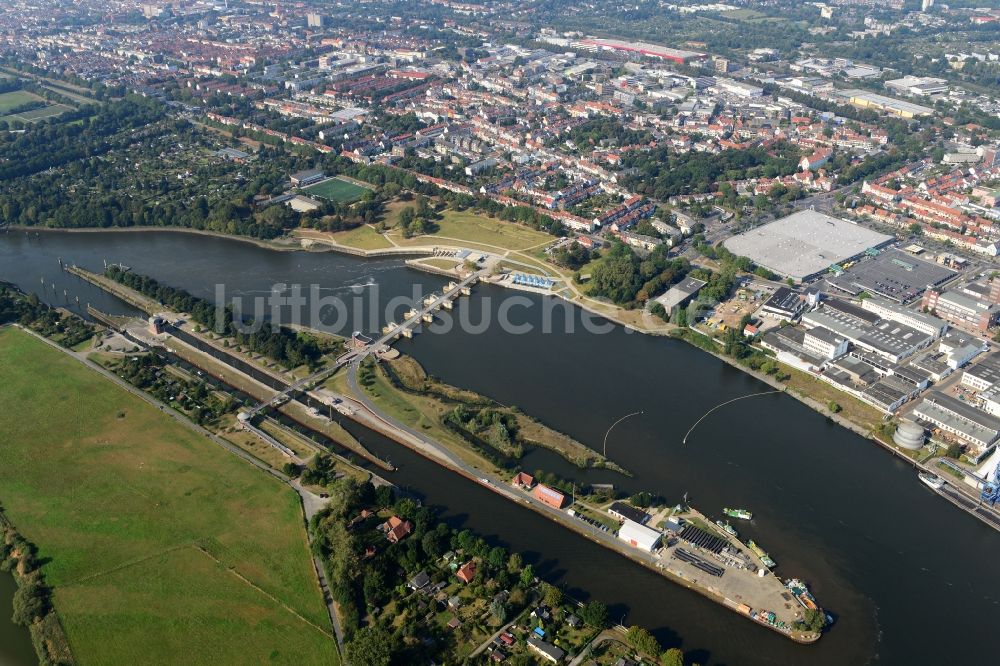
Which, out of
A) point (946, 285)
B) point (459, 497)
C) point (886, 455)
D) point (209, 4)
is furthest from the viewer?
point (209, 4)

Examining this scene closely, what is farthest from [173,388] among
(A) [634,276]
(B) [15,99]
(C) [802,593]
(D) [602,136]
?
(B) [15,99]

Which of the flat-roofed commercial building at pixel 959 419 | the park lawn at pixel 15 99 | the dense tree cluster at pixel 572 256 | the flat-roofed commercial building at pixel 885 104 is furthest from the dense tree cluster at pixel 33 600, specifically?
the flat-roofed commercial building at pixel 885 104

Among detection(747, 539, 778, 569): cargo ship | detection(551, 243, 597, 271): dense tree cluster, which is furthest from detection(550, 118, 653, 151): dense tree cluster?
detection(747, 539, 778, 569): cargo ship

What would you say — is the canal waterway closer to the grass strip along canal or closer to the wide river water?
the wide river water

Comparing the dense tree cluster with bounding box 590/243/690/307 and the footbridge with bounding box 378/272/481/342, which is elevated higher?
the dense tree cluster with bounding box 590/243/690/307

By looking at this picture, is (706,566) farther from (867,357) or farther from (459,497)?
(867,357)

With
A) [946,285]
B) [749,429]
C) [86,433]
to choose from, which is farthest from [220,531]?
[946,285]
